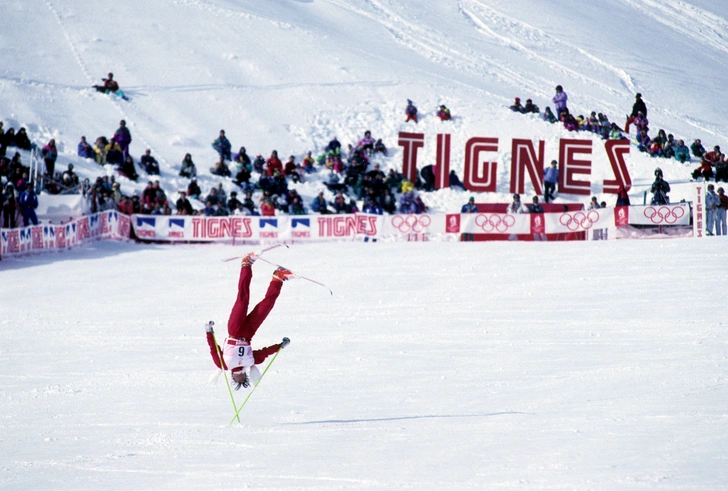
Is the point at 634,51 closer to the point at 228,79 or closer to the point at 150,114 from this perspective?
the point at 228,79

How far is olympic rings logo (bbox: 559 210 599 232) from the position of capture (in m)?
19.3

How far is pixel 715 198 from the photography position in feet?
59.7

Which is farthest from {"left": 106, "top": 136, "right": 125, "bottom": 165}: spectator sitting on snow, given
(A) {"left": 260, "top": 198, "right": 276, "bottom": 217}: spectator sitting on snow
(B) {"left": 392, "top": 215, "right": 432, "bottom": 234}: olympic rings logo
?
(B) {"left": 392, "top": 215, "right": 432, "bottom": 234}: olympic rings logo

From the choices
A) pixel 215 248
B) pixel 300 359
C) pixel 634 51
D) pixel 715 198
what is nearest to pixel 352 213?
pixel 215 248

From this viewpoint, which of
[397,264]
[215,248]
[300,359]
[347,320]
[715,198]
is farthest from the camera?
[215,248]

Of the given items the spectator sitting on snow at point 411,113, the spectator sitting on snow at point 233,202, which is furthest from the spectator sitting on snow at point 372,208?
the spectator sitting on snow at point 411,113

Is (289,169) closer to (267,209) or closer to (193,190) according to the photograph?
(193,190)

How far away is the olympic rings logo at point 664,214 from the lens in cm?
1866

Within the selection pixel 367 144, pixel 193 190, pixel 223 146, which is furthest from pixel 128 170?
pixel 367 144

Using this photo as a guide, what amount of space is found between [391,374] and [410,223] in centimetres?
972

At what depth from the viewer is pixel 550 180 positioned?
24172 mm

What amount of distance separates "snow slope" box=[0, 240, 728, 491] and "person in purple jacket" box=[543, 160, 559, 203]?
20.2ft

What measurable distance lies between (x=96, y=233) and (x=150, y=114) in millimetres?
9048

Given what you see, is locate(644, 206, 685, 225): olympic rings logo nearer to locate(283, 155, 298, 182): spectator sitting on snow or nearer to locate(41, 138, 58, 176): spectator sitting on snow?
locate(283, 155, 298, 182): spectator sitting on snow
